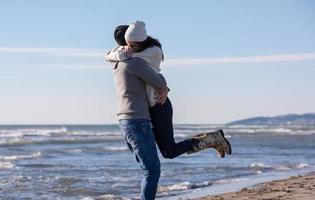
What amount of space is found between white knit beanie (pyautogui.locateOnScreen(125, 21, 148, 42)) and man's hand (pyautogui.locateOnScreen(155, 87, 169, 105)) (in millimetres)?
458

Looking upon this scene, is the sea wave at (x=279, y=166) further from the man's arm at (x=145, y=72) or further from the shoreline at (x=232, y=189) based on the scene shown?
the man's arm at (x=145, y=72)

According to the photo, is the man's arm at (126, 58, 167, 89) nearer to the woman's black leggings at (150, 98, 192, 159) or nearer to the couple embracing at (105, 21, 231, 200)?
the couple embracing at (105, 21, 231, 200)

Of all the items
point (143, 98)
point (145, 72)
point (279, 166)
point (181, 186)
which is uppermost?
point (145, 72)

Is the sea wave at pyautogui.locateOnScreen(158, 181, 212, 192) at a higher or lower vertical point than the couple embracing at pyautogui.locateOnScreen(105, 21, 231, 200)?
lower

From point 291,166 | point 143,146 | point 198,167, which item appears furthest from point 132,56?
point 291,166

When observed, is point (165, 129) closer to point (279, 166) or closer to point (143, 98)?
point (143, 98)

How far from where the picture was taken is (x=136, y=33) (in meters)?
5.59

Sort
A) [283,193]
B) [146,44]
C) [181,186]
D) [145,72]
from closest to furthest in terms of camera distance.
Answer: [145,72]
[146,44]
[283,193]
[181,186]

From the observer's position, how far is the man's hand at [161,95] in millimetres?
5660

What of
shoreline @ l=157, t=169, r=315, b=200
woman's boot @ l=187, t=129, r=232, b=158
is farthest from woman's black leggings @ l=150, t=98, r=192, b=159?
shoreline @ l=157, t=169, r=315, b=200

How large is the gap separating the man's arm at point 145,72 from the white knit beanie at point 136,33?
18cm

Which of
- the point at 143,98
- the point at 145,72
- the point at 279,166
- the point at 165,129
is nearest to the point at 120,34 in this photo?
the point at 145,72

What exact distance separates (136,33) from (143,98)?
1.82ft

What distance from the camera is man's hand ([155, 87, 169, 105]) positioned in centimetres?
566
